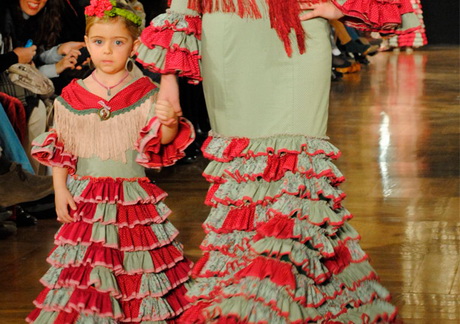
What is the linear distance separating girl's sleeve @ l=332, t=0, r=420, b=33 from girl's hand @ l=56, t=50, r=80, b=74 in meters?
3.48

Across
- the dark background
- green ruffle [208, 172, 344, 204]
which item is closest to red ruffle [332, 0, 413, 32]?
green ruffle [208, 172, 344, 204]

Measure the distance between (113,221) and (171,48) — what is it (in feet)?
2.37

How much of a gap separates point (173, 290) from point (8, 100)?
268 cm

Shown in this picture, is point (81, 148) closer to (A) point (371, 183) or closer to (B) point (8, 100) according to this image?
(B) point (8, 100)

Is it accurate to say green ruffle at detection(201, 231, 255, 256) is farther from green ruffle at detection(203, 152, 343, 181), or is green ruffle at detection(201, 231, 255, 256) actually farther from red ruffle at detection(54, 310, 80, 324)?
red ruffle at detection(54, 310, 80, 324)

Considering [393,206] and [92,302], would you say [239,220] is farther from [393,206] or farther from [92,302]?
[393,206]

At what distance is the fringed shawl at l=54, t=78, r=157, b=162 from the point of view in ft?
12.4

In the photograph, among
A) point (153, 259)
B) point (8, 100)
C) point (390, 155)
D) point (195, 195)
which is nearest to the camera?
point (153, 259)

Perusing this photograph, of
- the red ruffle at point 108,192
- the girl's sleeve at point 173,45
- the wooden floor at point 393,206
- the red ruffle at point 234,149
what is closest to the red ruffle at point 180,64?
the girl's sleeve at point 173,45

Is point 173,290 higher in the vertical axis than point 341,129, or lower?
higher

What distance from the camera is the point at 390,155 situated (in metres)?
7.88

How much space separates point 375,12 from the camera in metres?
3.30

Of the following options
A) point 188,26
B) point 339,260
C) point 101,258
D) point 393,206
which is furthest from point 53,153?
point 393,206

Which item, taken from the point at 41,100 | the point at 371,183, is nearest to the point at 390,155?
the point at 371,183
